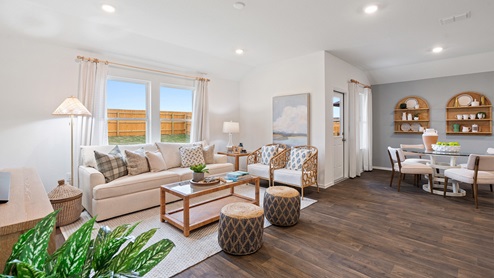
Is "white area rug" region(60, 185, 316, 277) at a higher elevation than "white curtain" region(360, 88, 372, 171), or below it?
below

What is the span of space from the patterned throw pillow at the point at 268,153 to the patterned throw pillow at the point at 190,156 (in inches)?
48.6

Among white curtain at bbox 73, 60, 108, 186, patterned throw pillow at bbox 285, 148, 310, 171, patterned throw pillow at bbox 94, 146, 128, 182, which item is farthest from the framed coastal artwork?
white curtain at bbox 73, 60, 108, 186

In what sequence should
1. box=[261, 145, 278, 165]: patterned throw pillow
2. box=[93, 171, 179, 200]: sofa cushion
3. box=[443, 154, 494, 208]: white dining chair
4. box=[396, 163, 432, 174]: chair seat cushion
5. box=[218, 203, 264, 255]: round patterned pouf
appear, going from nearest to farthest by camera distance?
box=[218, 203, 264, 255]: round patterned pouf → box=[93, 171, 179, 200]: sofa cushion → box=[443, 154, 494, 208]: white dining chair → box=[396, 163, 432, 174]: chair seat cushion → box=[261, 145, 278, 165]: patterned throw pillow

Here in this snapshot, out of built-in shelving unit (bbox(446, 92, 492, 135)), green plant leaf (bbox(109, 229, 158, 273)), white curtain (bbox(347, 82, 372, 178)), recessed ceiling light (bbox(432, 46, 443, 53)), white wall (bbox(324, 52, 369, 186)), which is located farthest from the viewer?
white curtain (bbox(347, 82, 372, 178))

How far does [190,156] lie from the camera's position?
428 cm

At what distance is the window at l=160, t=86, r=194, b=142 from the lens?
4.89m

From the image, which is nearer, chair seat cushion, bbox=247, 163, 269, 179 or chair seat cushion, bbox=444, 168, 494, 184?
chair seat cushion, bbox=444, 168, 494, 184

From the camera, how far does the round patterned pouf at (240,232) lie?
218 centimetres

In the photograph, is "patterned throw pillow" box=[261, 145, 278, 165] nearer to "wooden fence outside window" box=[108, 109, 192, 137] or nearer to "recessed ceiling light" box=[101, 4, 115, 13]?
"wooden fence outside window" box=[108, 109, 192, 137]

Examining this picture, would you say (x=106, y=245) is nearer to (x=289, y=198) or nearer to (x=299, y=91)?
(x=289, y=198)

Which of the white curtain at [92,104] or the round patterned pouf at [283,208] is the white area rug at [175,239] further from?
the white curtain at [92,104]

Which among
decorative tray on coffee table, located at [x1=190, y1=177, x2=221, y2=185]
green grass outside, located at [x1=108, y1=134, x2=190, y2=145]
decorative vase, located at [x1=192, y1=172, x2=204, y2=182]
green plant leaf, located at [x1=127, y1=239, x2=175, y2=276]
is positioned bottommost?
decorative tray on coffee table, located at [x1=190, y1=177, x2=221, y2=185]

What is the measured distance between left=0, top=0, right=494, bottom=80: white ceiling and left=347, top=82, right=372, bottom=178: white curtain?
1.03 metres

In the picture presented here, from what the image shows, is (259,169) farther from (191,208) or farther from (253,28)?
(253,28)
